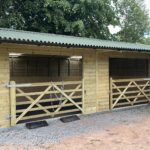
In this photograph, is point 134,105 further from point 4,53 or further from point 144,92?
point 4,53

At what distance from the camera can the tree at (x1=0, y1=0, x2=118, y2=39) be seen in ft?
52.9

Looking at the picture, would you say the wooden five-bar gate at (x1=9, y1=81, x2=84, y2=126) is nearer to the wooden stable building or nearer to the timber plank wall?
the wooden stable building

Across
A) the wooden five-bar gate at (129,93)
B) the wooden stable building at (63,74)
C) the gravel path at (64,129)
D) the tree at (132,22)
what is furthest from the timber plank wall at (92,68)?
the tree at (132,22)

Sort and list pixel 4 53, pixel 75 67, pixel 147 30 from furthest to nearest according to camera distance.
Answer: pixel 147 30 < pixel 75 67 < pixel 4 53

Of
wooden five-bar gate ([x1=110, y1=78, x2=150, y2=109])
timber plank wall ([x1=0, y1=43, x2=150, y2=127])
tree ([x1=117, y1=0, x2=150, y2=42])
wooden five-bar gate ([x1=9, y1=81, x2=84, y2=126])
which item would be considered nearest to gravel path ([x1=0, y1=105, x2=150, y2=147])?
wooden five-bar gate ([x1=9, y1=81, x2=84, y2=126])

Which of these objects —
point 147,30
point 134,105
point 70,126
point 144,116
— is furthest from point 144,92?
point 147,30

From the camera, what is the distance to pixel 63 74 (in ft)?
42.3

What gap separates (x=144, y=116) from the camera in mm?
8852

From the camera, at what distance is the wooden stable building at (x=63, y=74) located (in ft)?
23.6

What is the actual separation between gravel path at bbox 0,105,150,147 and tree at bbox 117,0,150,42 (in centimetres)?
1723

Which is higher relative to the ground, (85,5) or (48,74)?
(85,5)

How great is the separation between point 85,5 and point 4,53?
1116cm

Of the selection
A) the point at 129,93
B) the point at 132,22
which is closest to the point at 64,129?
the point at 129,93

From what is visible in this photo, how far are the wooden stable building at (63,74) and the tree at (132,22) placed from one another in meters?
12.9
